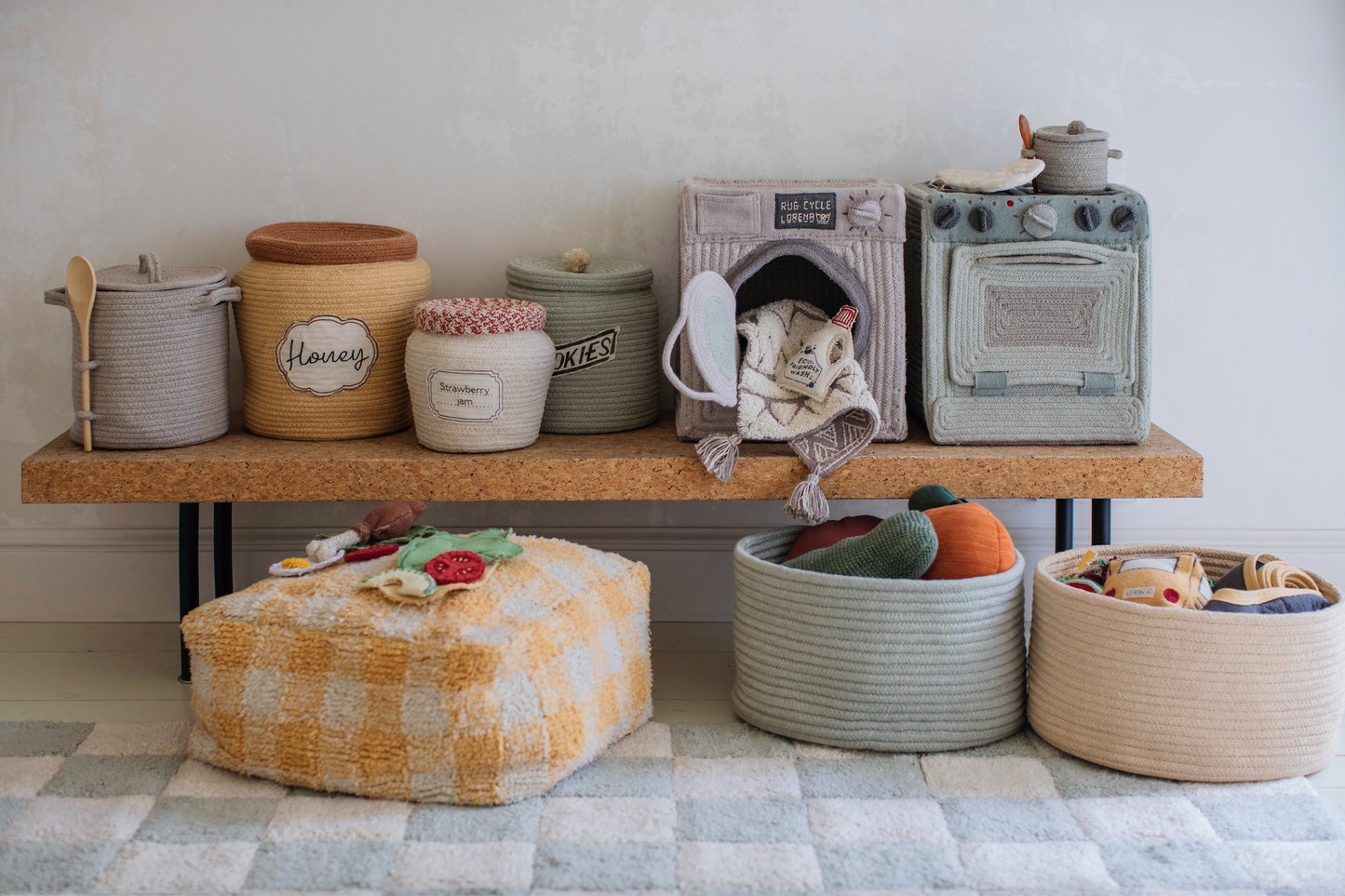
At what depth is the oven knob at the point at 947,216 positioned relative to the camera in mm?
1801

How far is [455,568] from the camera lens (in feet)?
4.98

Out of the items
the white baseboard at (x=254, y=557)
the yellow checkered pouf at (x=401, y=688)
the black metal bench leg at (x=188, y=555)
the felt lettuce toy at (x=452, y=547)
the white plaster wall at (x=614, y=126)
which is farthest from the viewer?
the white baseboard at (x=254, y=557)

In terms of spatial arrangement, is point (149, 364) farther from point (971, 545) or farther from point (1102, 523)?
point (1102, 523)

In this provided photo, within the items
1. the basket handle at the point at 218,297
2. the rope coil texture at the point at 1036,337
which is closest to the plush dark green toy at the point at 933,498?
the rope coil texture at the point at 1036,337

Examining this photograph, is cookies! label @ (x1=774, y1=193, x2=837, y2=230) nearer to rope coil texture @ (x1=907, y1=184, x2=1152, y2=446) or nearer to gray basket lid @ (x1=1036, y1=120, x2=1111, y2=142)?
rope coil texture @ (x1=907, y1=184, x2=1152, y2=446)

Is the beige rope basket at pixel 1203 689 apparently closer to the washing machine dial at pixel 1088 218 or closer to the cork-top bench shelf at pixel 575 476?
the cork-top bench shelf at pixel 575 476

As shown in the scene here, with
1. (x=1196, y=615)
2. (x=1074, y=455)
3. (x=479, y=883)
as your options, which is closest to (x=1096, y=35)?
(x=1074, y=455)

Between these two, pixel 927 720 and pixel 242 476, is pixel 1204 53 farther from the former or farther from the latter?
pixel 242 476

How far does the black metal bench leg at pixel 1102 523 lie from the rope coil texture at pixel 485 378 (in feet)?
3.06

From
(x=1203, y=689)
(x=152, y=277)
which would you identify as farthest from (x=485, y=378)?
(x=1203, y=689)

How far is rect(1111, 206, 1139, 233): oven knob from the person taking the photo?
1800 mm

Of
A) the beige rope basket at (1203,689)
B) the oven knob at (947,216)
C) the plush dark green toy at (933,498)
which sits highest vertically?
the oven knob at (947,216)

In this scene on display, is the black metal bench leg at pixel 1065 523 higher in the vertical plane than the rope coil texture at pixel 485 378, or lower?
lower

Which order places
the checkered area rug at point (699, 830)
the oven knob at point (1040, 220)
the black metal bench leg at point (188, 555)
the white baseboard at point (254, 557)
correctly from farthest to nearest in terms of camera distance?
the white baseboard at point (254, 557) < the black metal bench leg at point (188, 555) < the oven knob at point (1040, 220) < the checkered area rug at point (699, 830)
